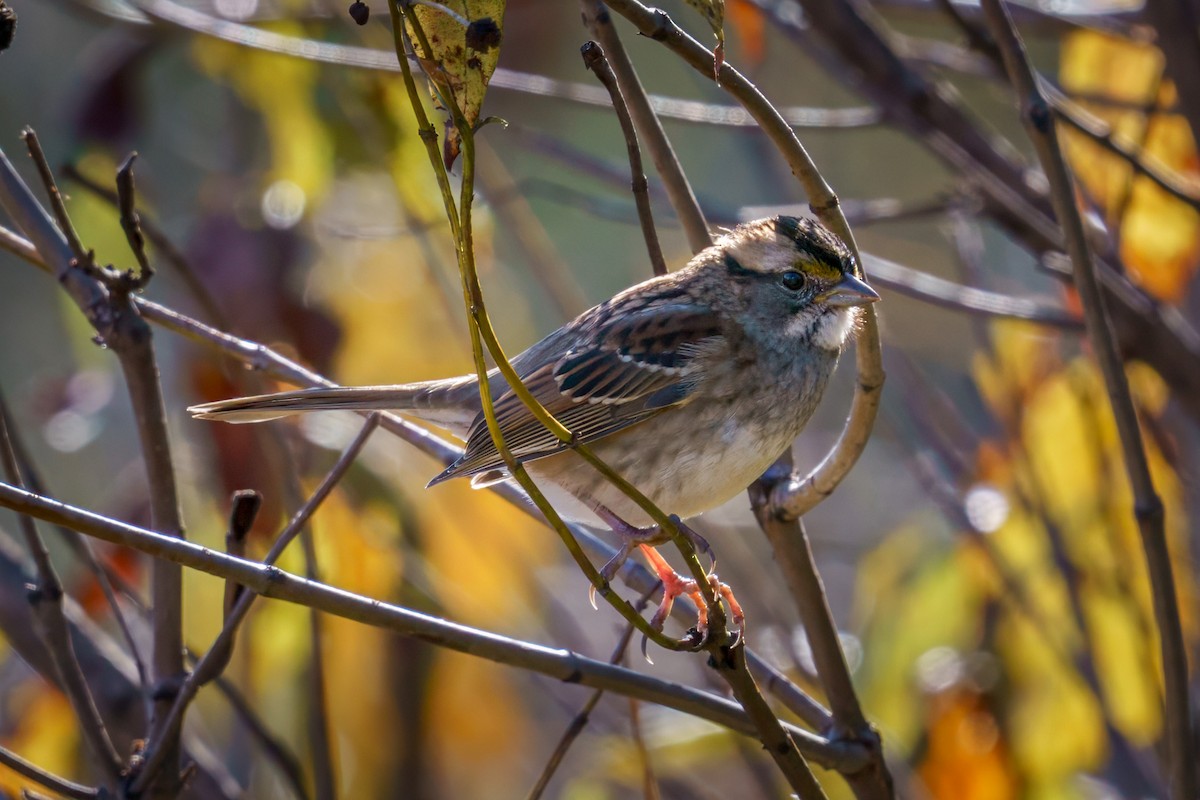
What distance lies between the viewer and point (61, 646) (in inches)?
76.9

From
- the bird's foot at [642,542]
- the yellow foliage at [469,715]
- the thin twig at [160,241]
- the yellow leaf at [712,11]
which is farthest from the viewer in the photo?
the yellow foliage at [469,715]

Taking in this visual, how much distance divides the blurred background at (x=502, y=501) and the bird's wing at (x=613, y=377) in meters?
0.33

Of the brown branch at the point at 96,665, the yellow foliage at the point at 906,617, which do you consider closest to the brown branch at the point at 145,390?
the brown branch at the point at 96,665

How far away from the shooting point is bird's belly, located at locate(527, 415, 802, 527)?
8.43 feet

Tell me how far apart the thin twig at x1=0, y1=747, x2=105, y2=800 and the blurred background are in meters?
0.62

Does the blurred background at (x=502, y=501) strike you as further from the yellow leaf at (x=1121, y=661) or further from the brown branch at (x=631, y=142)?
the brown branch at (x=631, y=142)

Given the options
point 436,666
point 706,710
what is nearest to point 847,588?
point 436,666

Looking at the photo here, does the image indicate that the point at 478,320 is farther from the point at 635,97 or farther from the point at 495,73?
the point at 495,73

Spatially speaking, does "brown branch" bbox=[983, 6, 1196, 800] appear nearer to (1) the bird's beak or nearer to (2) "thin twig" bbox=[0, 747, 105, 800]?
(1) the bird's beak

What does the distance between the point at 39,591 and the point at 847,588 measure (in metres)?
4.39

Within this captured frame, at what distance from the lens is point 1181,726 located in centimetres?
204

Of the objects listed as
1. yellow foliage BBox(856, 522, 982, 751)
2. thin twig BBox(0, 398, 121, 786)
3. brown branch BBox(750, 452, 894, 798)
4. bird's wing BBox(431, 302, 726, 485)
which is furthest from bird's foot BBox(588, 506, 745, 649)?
thin twig BBox(0, 398, 121, 786)

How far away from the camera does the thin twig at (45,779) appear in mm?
1819

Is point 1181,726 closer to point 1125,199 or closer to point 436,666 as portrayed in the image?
point 1125,199
